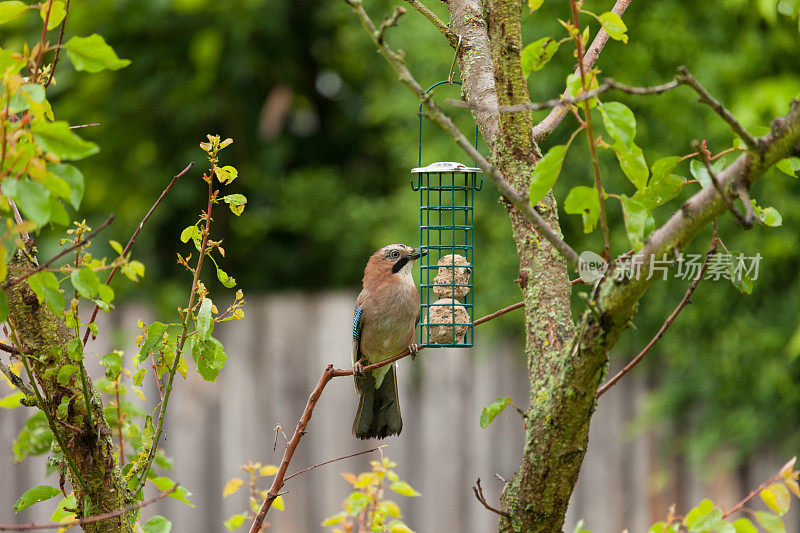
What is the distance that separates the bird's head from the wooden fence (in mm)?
1731

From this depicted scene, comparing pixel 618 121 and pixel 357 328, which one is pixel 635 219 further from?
pixel 357 328

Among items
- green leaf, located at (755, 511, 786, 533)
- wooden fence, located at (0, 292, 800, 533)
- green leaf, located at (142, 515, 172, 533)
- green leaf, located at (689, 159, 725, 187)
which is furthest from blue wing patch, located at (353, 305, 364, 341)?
green leaf, located at (755, 511, 786, 533)

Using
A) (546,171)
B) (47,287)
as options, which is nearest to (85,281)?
(47,287)

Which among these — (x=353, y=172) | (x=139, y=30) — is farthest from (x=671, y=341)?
(x=139, y=30)

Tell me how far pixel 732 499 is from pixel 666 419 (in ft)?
1.88

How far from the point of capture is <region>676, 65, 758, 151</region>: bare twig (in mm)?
1552

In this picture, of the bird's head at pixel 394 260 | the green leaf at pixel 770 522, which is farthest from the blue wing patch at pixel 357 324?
the green leaf at pixel 770 522

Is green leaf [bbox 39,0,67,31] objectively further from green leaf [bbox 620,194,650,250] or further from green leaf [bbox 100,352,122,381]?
green leaf [bbox 620,194,650,250]

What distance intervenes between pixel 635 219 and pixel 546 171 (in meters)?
0.20

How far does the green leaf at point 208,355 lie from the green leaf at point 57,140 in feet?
2.26

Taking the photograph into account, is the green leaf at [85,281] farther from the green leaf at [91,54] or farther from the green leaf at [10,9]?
the green leaf at [10,9]

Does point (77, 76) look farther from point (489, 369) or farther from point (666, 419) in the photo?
point (666, 419)

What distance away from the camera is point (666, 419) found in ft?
17.7

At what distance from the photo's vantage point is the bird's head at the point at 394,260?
3.94m
